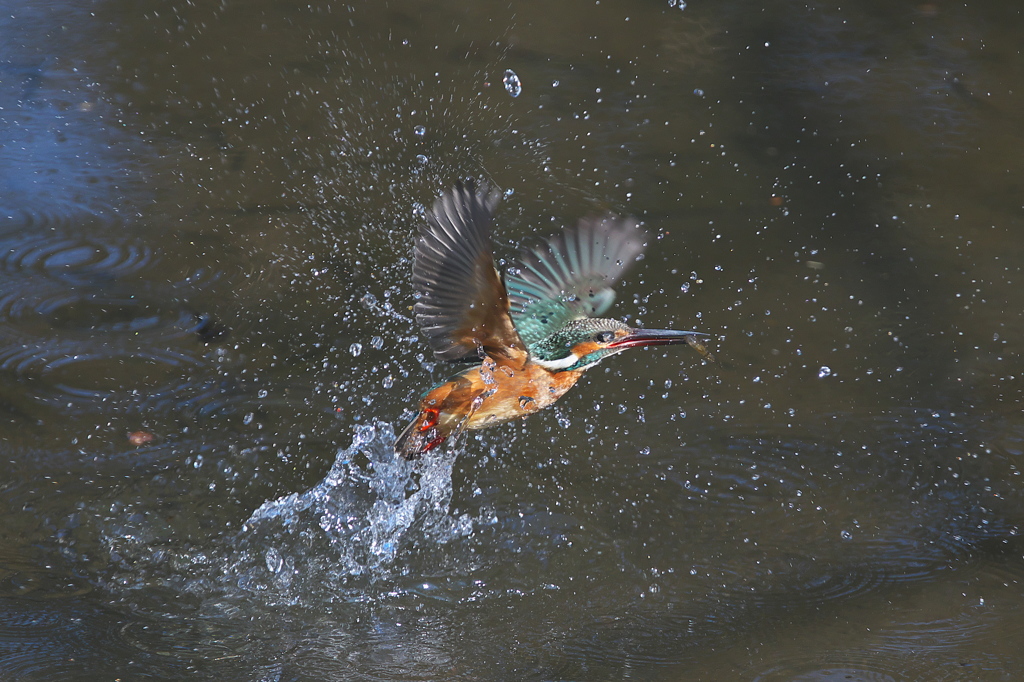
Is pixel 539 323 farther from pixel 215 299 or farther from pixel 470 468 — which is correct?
pixel 215 299

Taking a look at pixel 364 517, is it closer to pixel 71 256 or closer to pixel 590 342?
pixel 590 342

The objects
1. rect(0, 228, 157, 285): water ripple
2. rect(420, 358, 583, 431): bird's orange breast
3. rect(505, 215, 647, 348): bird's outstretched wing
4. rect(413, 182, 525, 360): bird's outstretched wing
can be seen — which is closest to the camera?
rect(413, 182, 525, 360): bird's outstretched wing

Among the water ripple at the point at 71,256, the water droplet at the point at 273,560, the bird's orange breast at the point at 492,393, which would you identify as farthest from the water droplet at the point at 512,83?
the water droplet at the point at 273,560

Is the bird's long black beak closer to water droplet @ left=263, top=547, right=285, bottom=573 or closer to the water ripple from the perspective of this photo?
water droplet @ left=263, top=547, right=285, bottom=573

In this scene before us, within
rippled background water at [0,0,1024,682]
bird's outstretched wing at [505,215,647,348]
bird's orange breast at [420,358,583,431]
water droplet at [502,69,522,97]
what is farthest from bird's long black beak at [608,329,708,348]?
water droplet at [502,69,522,97]

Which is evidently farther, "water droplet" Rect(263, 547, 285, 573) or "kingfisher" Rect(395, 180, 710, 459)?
"water droplet" Rect(263, 547, 285, 573)

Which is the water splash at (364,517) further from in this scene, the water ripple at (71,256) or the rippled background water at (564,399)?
the water ripple at (71,256)

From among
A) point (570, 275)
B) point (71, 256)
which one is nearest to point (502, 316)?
point (570, 275)
